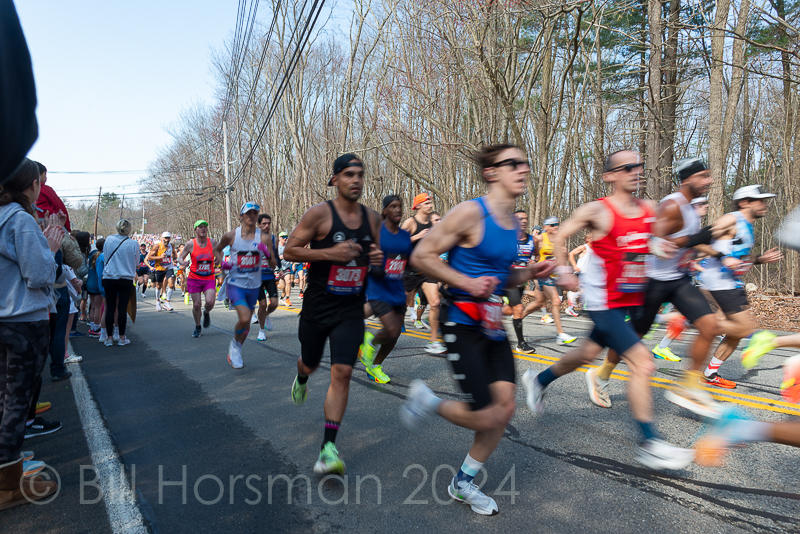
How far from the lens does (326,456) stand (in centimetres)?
333

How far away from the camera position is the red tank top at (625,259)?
3734mm

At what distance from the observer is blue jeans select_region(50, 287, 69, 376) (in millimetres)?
6082

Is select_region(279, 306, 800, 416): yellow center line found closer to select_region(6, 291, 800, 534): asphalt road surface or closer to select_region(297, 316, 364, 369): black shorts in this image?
select_region(6, 291, 800, 534): asphalt road surface

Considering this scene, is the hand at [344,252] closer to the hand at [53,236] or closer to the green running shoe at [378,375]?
the hand at [53,236]

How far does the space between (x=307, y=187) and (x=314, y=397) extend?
25629 millimetres

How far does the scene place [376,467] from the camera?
356 cm

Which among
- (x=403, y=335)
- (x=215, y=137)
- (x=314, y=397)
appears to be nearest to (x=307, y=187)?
(x=215, y=137)

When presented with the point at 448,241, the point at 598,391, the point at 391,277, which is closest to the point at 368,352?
the point at 391,277

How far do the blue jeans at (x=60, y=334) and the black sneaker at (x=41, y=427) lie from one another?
1873 millimetres

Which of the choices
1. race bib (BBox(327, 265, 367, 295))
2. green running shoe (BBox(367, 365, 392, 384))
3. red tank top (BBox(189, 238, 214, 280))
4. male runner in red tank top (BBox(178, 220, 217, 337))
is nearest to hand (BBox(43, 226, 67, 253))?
race bib (BBox(327, 265, 367, 295))

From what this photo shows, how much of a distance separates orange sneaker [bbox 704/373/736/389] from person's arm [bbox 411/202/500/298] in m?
4.34

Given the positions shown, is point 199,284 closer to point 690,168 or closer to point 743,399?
point 690,168

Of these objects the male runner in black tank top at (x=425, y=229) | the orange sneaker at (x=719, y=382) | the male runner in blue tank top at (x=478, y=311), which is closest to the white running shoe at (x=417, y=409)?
the male runner in blue tank top at (x=478, y=311)

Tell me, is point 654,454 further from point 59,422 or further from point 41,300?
point 59,422
